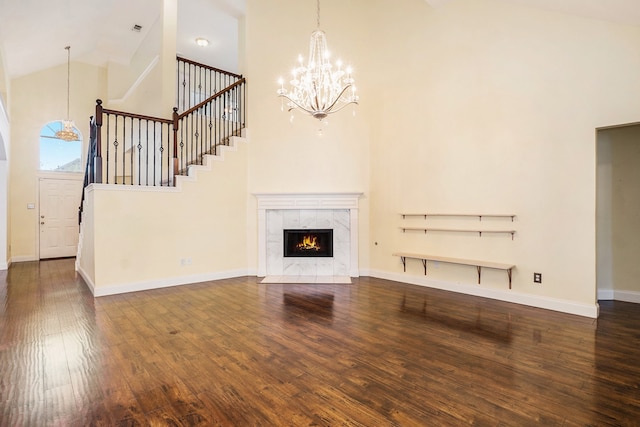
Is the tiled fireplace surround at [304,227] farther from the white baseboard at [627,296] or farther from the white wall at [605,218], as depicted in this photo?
the white baseboard at [627,296]

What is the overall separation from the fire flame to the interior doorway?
14.0ft

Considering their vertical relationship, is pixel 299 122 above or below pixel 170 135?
above

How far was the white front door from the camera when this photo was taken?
8250 mm

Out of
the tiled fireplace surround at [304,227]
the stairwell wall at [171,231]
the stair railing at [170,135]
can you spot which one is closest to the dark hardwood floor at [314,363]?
the stairwell wall at [171,231]

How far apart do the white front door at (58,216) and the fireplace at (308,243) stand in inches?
258

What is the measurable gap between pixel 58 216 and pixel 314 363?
910 cm

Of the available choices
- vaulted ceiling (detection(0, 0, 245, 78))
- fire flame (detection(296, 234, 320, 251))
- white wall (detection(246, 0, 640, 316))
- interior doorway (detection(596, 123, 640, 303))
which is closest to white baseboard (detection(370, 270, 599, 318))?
white wall (detection(246, 0, 640, 316))

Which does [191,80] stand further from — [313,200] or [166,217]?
[313,200]

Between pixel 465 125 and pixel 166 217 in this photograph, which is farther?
pixel 166 217

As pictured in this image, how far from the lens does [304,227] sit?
19.9ft

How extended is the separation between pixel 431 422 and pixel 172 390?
5.64 ft

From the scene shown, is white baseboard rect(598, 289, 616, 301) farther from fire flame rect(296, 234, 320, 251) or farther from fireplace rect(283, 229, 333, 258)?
fire flame rect(296, 234, 320, 251)

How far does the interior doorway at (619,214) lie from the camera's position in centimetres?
442

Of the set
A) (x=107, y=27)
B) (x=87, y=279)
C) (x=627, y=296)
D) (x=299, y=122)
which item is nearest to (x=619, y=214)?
(x=627, y=296)
